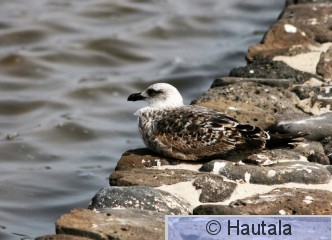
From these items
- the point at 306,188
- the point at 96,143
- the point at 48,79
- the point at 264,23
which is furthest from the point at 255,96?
the point at 264,23

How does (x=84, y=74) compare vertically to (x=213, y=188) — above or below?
above

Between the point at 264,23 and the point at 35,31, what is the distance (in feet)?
9.20

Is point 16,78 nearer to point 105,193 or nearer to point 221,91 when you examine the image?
point 221,91

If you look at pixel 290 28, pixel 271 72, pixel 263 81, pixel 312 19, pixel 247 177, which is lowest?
pixel 247 177

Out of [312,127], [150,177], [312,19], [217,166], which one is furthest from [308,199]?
[312,19]

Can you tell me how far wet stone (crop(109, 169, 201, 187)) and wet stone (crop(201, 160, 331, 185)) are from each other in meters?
0.19

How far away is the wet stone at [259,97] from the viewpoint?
7.25 meters

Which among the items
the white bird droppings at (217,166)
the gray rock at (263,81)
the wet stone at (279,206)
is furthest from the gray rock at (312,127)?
the wet stone at (279,206)

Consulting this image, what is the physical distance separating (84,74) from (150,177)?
628 cm

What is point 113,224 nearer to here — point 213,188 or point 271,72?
point 213,188

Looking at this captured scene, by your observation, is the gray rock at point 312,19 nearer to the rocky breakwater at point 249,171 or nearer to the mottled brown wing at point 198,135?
the rocky breakwater at point 249,171

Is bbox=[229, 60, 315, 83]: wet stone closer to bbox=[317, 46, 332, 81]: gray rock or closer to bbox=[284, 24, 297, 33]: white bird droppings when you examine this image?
bbox=[317, 46, 332, 81]: gray rock

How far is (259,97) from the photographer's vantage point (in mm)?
7352

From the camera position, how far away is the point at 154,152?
21.5ft
